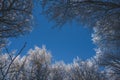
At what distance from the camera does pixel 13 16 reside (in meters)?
10.6

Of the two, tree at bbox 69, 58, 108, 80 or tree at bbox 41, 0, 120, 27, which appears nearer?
tree at bbox 41, 0, 120, 27

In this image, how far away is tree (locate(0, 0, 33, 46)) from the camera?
9.79m

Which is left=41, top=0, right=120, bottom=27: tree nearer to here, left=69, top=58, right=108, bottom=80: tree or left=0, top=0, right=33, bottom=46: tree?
left=0, top=0, right=33, bottom=46: tree

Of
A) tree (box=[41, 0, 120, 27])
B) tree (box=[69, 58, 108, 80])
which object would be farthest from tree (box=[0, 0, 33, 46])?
tree (box=[69, 58, 108, 80])

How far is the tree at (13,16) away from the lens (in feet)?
32.1

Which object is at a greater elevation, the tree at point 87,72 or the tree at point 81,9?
the tree at point 81,9

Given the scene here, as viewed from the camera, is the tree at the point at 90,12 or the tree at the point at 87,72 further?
the tree at the point at 87,72

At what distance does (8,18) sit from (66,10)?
9.54 feet

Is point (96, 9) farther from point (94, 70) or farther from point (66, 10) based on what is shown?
point (94, 70)

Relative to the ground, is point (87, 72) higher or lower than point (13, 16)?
Result: lower

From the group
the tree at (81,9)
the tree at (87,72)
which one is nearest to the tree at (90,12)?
the tree at (81,9)

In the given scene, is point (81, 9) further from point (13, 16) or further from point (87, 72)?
point (87, 72)

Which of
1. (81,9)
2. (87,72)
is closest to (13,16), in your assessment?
(81,9)

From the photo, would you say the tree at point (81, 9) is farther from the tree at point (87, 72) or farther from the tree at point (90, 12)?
the tree at point (87, 72)
